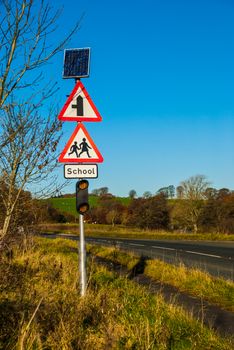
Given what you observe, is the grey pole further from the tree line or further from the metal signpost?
the tree line

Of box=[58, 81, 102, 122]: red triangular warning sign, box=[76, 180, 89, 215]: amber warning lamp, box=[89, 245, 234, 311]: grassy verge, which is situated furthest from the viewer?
box=[89, 245, 234, 311]: grassy verge

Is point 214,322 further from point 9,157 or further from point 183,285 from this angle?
point 9,157

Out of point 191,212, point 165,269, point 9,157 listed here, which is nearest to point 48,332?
point 9,157

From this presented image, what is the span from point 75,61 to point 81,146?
54.3 inches

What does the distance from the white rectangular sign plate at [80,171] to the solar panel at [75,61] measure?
140 centimetres

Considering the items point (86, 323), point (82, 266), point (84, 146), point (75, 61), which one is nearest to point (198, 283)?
point (82, 266)

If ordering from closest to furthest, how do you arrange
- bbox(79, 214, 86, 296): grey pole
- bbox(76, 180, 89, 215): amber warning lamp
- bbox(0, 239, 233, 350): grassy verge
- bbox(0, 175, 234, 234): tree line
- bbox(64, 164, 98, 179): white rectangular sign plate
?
bbox(0, 239, 233, 350): grassy verge → bbox(79, 214, 86, 296): grey pole → bbox(76, 180, 89, 215): amber warning lamp → bbox(64, 164, 98, 179): white rectangular sign plate → bbox(0, 175, 234, 234): tree line

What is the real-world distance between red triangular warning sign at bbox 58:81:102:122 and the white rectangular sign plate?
68 cm

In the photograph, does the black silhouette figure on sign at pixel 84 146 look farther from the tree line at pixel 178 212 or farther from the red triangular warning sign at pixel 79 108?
the tree line at pixel 178 212

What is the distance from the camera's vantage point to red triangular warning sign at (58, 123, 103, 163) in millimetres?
7070

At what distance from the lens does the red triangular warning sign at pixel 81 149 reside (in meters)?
7.07

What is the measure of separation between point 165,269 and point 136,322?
6.54 meters

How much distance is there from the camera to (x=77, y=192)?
6957 mm

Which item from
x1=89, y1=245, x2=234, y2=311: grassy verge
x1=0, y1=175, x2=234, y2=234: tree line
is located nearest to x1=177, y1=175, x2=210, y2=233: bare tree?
x1=0, y1=175, x2=234, y2=234: tree line
